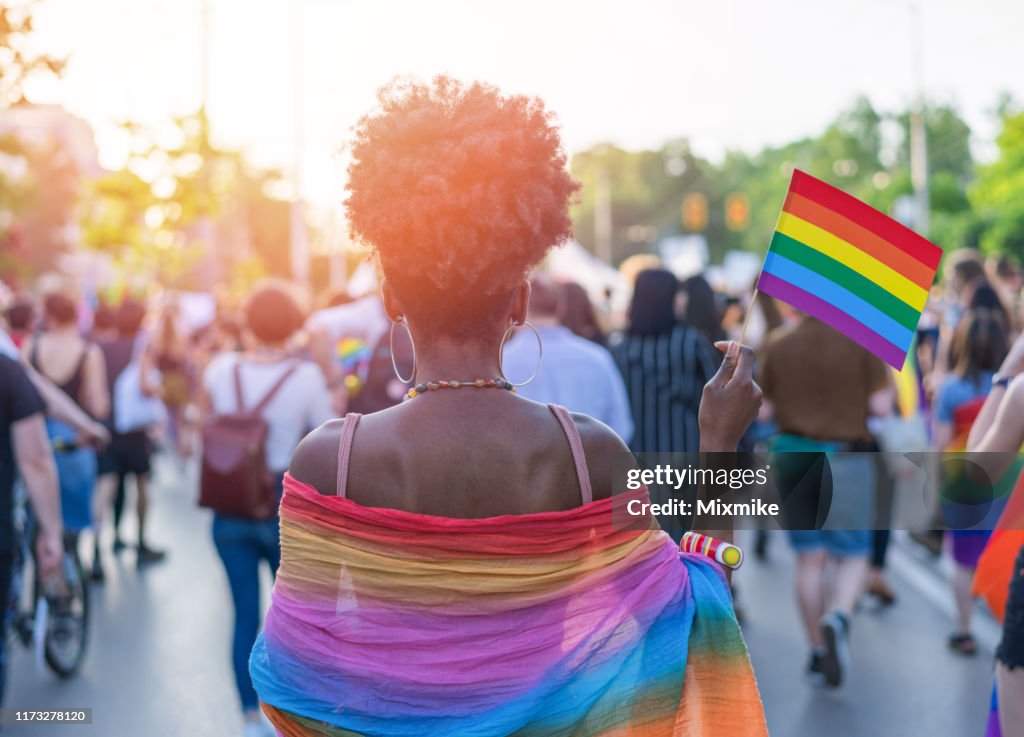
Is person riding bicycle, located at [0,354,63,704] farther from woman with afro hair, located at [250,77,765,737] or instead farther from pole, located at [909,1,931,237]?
pole, located at [909,1,931,237]

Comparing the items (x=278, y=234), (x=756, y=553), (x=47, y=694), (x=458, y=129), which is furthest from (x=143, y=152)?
(x=278, y=234)

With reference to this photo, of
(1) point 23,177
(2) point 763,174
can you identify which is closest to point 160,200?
(1) point 23,177

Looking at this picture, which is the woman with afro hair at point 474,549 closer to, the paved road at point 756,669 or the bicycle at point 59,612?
the paved road at point 756,669

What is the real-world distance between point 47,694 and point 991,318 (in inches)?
218

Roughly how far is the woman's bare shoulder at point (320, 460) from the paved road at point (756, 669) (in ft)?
12.2

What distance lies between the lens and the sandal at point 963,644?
7.02m

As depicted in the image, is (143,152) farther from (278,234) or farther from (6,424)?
(278,234)

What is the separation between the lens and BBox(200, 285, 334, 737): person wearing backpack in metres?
5.53

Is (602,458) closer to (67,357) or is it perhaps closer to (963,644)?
(963,644)

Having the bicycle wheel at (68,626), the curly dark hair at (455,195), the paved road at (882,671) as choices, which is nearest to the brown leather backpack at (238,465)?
the bicycle wheel at (68,626)

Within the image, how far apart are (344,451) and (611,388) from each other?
344 cm

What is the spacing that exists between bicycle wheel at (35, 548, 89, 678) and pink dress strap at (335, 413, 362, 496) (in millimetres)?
4607

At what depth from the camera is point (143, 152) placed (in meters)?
27.0

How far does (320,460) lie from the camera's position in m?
2.41
